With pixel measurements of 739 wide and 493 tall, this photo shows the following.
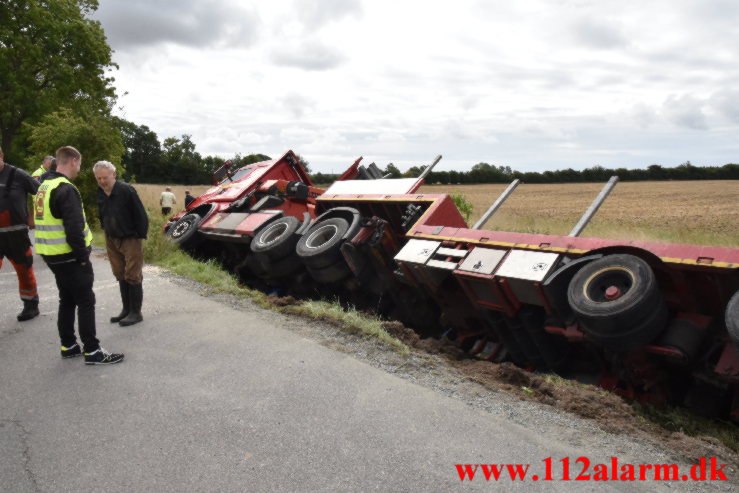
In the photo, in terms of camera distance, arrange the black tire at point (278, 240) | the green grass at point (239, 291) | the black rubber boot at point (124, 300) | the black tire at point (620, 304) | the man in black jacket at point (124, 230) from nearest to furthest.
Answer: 1. the black tire at point (620, 304)
2. the green grass at point (239, 291)
3. the man in black jacket at point (124, 230)
4. the black rubber boot at point (124, 300)
5. the black tire at point (278, 240)

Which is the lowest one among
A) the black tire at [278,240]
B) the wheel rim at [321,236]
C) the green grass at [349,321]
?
the green grass at [349,321]

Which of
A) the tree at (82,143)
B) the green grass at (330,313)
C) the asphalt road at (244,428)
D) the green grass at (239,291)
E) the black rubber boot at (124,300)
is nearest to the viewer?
the asphalt road at (244,428)

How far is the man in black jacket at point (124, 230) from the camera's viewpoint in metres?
5.48

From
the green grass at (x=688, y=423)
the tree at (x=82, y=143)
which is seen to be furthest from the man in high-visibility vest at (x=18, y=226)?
the tree at (x=82, y=143)

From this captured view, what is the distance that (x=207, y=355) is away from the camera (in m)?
4.79

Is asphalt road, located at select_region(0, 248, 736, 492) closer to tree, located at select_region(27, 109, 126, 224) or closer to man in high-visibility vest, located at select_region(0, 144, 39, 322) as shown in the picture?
man in high-visibility vest, located at select_region(0, 144, 39, 322)

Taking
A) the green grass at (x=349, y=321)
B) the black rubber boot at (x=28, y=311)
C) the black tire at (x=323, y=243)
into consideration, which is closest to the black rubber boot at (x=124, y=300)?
the black rubber boot at (x=28, y=311)

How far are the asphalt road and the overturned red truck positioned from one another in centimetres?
127

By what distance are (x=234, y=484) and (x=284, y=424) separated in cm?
63

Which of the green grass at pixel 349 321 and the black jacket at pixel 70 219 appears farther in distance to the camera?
the green grass at pixel 349 321

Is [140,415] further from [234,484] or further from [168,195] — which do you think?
[168,195]

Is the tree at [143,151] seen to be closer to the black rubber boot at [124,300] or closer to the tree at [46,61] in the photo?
the tree at [46,61]

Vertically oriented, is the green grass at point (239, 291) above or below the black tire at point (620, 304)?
below

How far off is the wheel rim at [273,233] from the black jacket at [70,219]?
12.1 ft
